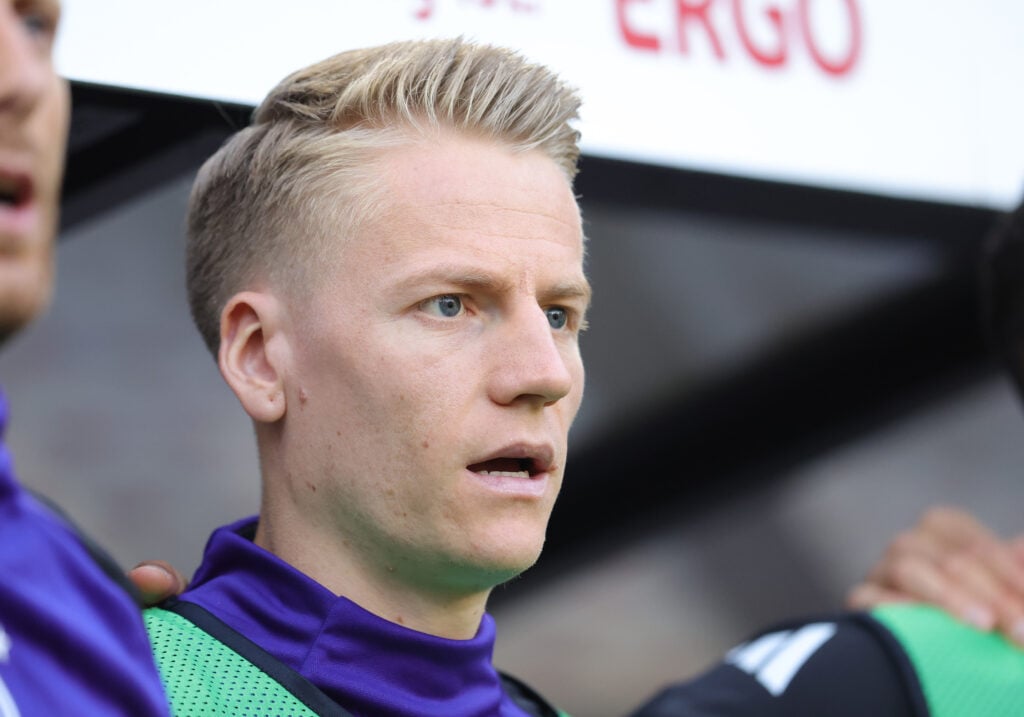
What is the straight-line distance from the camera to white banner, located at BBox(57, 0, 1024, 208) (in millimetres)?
1025

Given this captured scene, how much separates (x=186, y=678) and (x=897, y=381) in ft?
6.26

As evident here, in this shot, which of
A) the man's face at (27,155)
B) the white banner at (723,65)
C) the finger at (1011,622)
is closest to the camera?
the man's face at (27,155)

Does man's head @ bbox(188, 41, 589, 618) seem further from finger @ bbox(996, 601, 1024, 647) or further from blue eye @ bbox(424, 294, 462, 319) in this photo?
finger @ bbox(996, 601, 1024, 647)

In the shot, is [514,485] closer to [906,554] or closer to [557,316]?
[557,316]

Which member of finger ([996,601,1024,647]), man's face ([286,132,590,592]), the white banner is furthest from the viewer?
finger ([996,601,1024,647])

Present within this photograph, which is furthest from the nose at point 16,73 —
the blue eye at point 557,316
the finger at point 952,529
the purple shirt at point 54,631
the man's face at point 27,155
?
the finger at point 952,529

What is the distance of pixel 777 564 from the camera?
8.98 feet

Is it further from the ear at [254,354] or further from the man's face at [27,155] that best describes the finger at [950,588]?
the man's face at [27,155]

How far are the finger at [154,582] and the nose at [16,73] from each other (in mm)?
390

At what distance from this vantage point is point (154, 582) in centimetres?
95

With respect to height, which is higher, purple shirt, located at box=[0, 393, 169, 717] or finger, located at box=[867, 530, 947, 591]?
purple shirt, located at box=[0, 393, 169, 717]

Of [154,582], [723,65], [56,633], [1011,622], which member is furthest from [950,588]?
[56,633]

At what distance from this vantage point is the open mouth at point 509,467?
3.00ft

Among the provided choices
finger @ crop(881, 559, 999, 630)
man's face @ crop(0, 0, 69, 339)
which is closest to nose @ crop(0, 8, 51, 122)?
man's face @ crop(0, 0, 69, 339)
